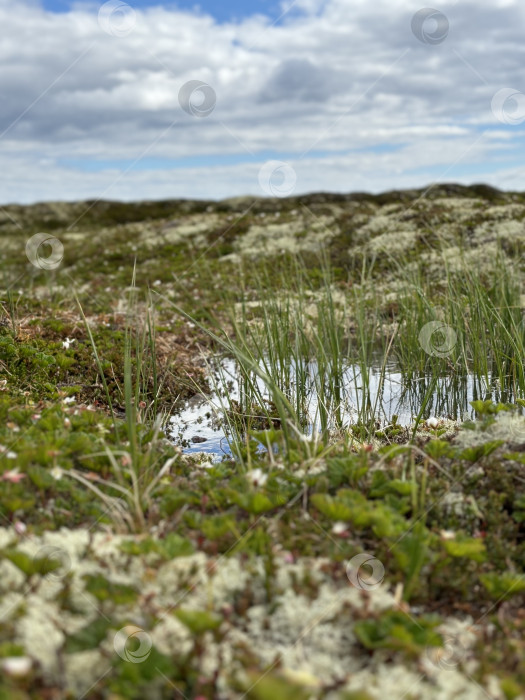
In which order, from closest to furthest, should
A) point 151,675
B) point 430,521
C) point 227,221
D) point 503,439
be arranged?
point 151,675 < point 430,521 < point 503,439 < point 227,221

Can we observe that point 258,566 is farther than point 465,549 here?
No

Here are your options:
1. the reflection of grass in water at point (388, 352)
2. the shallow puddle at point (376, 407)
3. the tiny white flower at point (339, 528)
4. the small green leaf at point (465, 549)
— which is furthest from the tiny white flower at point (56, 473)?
the shallow puddle at point (376, 407)

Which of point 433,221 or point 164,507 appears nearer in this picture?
point 164,507

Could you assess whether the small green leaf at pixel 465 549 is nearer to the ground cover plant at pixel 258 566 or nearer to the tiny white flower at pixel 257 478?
the ground cover plant at pixel 258 566

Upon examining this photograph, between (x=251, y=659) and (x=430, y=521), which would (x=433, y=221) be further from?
(x=251, y=659)

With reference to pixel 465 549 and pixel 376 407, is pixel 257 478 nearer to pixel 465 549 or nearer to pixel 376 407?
pixel 465 549

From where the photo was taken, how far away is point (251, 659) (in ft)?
9.09

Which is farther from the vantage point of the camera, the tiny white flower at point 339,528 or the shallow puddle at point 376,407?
the shallow puddle at point 376,407

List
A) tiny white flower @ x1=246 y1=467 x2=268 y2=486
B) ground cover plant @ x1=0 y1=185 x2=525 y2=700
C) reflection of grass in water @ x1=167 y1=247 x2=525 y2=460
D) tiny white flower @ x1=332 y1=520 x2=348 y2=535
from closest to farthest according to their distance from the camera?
ground cover plant @ x1=0 y1=185 x2=525 y2=700, tiny white flower @ x1=332 y1=520 x2=348 y2=535, tiny white flower @ x1=246 y1=467 x2=268 y2=486, reflection of grass in water @ x1=167 y1=247 x2=525 y2=460

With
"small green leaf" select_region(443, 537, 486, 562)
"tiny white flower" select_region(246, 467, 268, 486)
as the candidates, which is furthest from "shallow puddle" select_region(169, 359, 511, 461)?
"small green leaf" select_region(443, 537, 486, 562)

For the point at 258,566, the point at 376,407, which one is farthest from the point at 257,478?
the point at 376,407

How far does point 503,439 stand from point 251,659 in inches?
111

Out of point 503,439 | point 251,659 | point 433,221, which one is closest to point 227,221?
point 433,221

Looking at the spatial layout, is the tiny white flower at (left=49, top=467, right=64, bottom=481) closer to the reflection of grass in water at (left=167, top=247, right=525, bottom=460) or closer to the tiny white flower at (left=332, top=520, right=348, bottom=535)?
the tiny white flower at (left=332, top=520, right=348, bottom=535)
